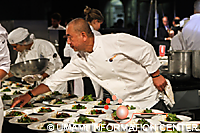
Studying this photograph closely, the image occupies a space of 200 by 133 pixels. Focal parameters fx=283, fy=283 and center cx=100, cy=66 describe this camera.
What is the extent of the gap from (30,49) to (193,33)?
2.09 metres

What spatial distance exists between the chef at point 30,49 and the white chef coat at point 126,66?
1.00 meters

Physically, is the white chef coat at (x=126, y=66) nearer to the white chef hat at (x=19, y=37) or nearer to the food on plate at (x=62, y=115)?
the food on plate at (x=62, y=115)

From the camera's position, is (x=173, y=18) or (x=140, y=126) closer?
(x=140, y=126)

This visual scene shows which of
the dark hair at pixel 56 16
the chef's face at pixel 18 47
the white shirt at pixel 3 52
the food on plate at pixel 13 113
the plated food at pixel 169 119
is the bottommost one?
the food on plate at pixel 13 113

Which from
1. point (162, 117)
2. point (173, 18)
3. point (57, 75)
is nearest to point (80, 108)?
point (57, 75)

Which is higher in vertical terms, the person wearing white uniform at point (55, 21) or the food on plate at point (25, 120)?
the person wearing white uniform at point (55, 21)

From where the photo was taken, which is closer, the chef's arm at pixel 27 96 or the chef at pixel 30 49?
the chef's arm at pixel 27 96

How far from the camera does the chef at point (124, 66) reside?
2191 millimetres

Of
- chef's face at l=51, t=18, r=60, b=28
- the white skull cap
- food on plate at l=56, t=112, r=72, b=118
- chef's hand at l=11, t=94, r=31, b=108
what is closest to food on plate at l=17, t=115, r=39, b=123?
food on plate at l=56, t=112, r=72, b=118

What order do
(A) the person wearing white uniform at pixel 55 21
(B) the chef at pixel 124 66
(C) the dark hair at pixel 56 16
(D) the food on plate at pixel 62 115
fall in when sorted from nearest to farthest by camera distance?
(D) the food on plate at pixel 62 115
(B) the chef at pixel 124 66
(C) the dark hair at pixel 56 16
(A) the person wearing white uniform at pixel 55 21

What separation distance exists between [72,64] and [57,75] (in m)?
0.16

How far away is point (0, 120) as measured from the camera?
1.68 metres

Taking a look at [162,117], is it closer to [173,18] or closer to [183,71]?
[183,71]

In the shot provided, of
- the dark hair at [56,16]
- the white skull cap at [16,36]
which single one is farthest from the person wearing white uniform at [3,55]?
the dark hair at [56,16]
